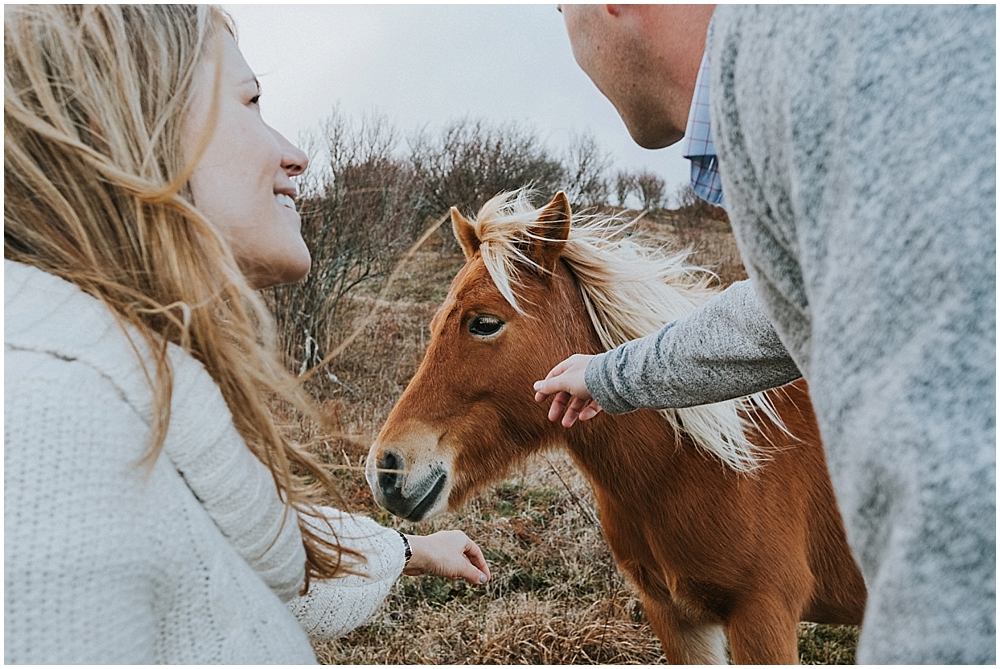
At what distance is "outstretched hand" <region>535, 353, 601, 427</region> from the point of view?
171 cm

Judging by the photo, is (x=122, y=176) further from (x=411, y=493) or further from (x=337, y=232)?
(x=337, y=232)

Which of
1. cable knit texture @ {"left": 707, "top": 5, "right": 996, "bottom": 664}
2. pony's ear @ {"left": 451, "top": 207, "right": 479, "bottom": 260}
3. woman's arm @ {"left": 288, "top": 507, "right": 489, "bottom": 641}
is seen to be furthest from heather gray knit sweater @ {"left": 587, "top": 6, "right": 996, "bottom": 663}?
pony's ear @ {"left": 451, "top": 207, "right": 479, "bottom": 260}

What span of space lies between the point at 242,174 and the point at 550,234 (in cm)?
132

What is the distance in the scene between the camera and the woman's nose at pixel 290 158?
1287 millimetres

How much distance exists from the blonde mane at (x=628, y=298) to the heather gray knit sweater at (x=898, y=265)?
164 centimetres

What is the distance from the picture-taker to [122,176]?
94 centimetres

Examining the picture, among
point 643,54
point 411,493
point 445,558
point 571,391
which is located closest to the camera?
point 643,54

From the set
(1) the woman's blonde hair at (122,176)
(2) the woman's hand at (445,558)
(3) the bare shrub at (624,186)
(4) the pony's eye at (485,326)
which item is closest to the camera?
(1) the woman's blonde hair at (122,176)

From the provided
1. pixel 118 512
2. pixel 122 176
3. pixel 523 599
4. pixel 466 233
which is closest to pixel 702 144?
pixel 122 176

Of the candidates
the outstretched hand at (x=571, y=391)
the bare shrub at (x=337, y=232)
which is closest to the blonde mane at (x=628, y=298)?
the outstretched hand at (x=571, y=391)

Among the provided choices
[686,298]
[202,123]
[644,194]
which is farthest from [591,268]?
[644,194]

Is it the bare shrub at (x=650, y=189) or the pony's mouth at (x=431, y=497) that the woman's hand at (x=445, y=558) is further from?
the bare shrub at (x=650, y=189)

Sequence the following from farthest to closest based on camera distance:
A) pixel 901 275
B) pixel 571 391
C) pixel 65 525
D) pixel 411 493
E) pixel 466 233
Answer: pixel 466 233, pixel 411 493, pixel 571 391, pixel 65 525, pixel 901 275

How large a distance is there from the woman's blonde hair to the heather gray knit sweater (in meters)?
→ 0.73
